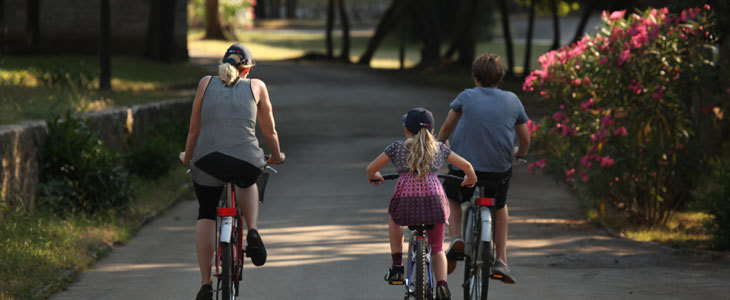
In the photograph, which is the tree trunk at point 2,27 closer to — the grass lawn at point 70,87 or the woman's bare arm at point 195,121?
the grass lawn at point 70,87

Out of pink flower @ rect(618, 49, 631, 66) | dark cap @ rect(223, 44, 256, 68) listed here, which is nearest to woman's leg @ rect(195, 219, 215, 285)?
dark cap @ rect(223, 44, 256, 68)

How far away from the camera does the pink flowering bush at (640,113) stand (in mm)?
12188

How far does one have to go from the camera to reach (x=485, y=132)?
293 inches

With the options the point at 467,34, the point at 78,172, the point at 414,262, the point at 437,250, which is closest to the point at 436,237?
the point at 437,250

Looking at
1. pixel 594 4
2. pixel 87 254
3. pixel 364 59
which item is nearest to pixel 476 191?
pixel 87 254

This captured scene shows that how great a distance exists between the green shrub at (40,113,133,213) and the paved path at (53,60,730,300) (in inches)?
24.2

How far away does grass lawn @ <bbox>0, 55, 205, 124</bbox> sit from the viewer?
13.0 m

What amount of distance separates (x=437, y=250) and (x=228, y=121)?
4.98 ft

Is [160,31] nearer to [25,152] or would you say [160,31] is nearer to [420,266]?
[25,152]

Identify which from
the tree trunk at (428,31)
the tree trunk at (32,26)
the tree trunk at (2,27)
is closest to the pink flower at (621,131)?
the tree trunk at (2,27)

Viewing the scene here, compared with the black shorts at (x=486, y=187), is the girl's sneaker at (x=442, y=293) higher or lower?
lower

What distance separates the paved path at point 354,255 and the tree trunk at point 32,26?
662 inches

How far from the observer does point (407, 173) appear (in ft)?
22.1

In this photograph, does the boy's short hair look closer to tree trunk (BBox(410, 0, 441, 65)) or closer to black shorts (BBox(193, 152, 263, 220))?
black shorts (BBox(193, 152, 263, 220))
